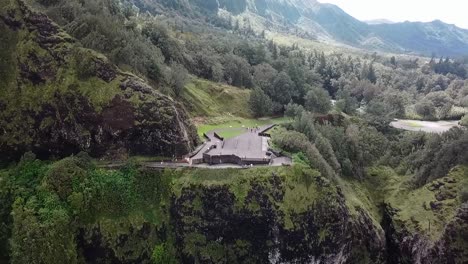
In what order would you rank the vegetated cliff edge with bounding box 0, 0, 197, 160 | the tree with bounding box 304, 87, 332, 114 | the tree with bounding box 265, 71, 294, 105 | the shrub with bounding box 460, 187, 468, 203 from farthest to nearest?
the tree with bounding box 265, 71, 294, 105
the tree with bounding box 304, 87, 332, 114
the shrub with bounding box 460, 187, 468, 203
the vegetated cliff edge with bounding box 0, 0, 197, 160

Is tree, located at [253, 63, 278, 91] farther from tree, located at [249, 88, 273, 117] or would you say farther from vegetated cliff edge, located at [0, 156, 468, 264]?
vegetated cliff edge, located at [0, 156, 468, 264]

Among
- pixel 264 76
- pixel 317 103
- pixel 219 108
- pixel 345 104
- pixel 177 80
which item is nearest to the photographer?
pixel 177 80

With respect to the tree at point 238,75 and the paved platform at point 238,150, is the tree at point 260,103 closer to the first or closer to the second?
the paved platform at point 238,150

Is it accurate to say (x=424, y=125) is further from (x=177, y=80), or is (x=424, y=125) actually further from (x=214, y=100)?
(x=177, y=80)

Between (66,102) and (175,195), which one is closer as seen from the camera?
(175,195)

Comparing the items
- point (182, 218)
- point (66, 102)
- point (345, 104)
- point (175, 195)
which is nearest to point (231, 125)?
point (175, 195)

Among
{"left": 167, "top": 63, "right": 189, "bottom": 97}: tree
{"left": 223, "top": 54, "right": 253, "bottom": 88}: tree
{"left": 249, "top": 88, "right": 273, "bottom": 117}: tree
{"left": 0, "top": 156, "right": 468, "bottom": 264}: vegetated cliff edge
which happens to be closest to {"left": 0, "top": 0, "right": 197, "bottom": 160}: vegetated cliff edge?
{"left": 0, "top": 156, "right": 468, "bottom": 264}: vegetated cliff edge
